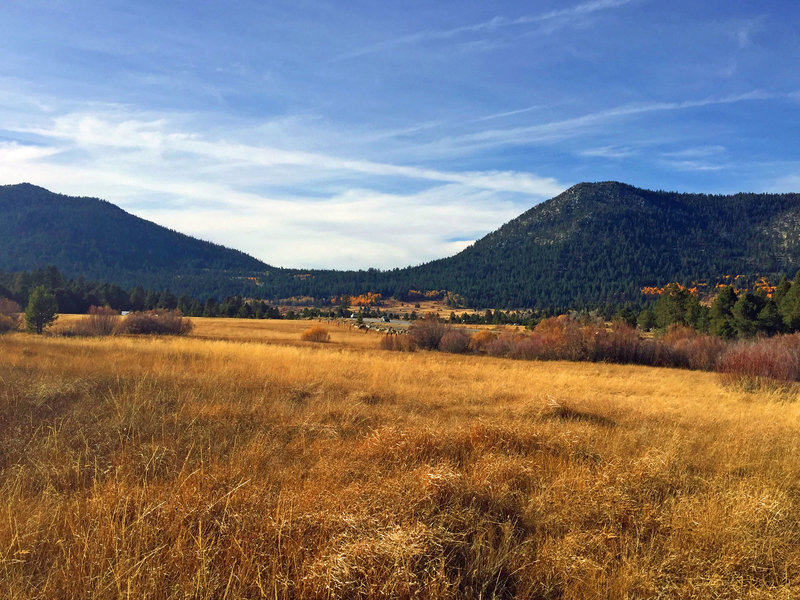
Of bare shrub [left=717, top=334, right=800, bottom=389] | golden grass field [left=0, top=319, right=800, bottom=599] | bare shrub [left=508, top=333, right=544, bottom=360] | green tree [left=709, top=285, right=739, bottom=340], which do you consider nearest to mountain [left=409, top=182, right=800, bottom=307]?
green tree [left=709, top=285, right=739, bottom=340]

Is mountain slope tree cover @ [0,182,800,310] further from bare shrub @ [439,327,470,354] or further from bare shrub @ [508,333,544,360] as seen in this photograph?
bare shrub @ [508,333,544,360]

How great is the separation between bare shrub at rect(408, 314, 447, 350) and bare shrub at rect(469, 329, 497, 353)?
2766mm

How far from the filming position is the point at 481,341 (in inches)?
1554

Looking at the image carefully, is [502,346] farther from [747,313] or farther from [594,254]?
[594,254]

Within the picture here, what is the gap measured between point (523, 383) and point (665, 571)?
36.8ft

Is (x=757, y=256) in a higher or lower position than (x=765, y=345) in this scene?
higher

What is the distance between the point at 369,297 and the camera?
17012cm

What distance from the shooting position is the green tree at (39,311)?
34969mm

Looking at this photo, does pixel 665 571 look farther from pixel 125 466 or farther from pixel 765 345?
pixel 765 345

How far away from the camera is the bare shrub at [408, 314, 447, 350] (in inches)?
1522

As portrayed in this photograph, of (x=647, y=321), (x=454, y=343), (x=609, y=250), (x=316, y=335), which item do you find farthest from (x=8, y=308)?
(x=609, y=250)

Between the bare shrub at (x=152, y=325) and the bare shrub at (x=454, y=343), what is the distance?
22992 millimetres

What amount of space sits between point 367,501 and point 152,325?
39.0 meters

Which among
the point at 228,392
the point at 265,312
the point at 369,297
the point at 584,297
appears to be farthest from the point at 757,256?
the point at 228,392
